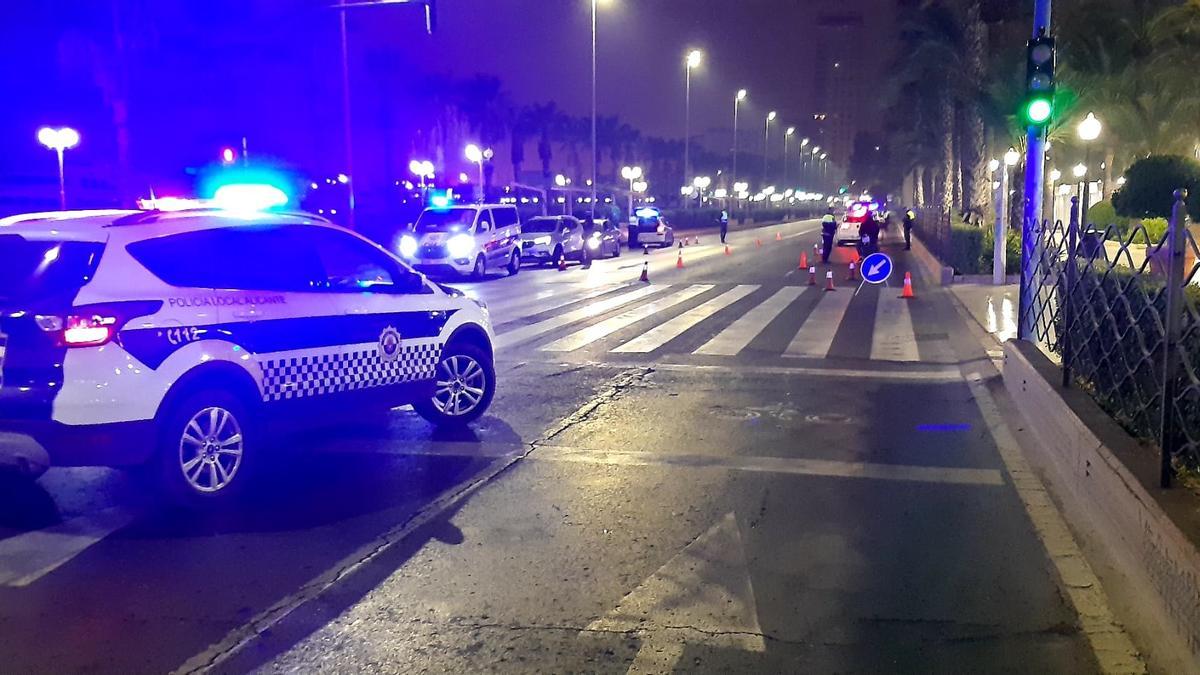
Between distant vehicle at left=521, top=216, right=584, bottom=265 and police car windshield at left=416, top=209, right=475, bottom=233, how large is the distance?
3.46m

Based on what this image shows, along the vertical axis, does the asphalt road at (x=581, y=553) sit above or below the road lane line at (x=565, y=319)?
below

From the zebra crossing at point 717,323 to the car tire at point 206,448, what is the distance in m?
6.83

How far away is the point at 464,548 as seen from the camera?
583 cm

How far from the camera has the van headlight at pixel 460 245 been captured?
1034 inches

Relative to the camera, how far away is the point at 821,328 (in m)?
15.9

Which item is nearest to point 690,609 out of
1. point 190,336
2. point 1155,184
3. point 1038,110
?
point 190,336

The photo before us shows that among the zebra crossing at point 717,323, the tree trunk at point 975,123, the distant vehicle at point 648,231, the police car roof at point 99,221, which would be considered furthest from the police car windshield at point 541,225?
the police car roof at point 99,221

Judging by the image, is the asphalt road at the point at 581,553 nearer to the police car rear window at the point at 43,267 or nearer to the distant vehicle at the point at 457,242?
the police car rear window at the point at 43,267

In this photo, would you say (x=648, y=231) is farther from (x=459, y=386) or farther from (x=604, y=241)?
(x=459, y=386)

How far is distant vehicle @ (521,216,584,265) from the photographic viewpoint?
31.3 m

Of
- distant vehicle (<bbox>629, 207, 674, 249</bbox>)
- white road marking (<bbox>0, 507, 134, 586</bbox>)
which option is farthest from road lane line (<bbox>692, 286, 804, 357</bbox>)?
distant vehicle (<bbox>629, 207, 674, 249</bbox>)

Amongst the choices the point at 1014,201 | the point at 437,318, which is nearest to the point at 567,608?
the point at 437,318

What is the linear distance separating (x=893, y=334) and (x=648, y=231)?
1225 inches

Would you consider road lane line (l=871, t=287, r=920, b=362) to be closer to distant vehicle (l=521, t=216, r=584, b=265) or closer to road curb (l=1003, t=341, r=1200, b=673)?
road curb (l=1003, t=341, r=1200, b=673)
